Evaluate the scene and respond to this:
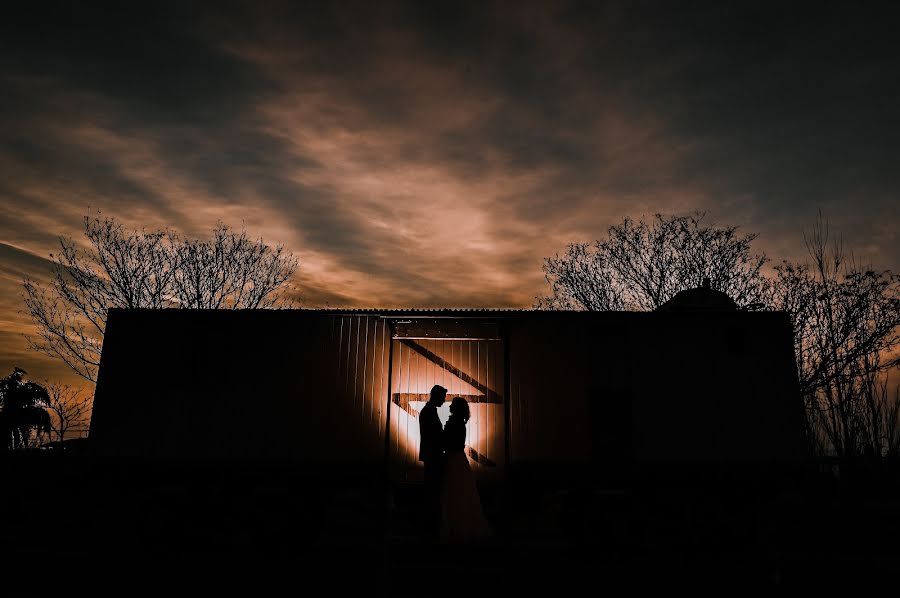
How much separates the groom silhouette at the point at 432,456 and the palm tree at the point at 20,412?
593 inches

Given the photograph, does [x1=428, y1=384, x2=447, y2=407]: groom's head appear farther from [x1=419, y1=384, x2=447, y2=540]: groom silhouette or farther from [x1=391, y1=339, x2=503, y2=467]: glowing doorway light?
[x1=391, y1=339, x2=503, y2=467]: glowing doorway light

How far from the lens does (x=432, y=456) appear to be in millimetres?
8398

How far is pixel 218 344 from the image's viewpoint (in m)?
10.5

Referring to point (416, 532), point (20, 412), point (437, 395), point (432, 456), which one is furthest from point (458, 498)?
point (20, 412)

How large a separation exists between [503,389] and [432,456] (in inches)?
110

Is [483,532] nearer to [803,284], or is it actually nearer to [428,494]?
[428,494]

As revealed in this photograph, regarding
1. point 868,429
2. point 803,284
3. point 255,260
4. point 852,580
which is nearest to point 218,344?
point 852,580

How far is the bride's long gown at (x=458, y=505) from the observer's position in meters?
8.22

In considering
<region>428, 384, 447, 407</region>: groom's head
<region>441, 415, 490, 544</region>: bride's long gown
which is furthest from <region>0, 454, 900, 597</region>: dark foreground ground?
<region>428, 384, 447, 407</region>: groom's head

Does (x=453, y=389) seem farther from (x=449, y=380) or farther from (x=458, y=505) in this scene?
(x=458, y=505)


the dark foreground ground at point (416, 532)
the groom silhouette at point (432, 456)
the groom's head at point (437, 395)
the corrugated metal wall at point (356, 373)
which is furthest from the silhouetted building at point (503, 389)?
the groom's head at point (437, 395)

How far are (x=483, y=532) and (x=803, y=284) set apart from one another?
58.1 ft

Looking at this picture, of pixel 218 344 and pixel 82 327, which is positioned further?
pixel 82 327

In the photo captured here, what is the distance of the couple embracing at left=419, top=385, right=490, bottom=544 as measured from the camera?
27.0 ft
